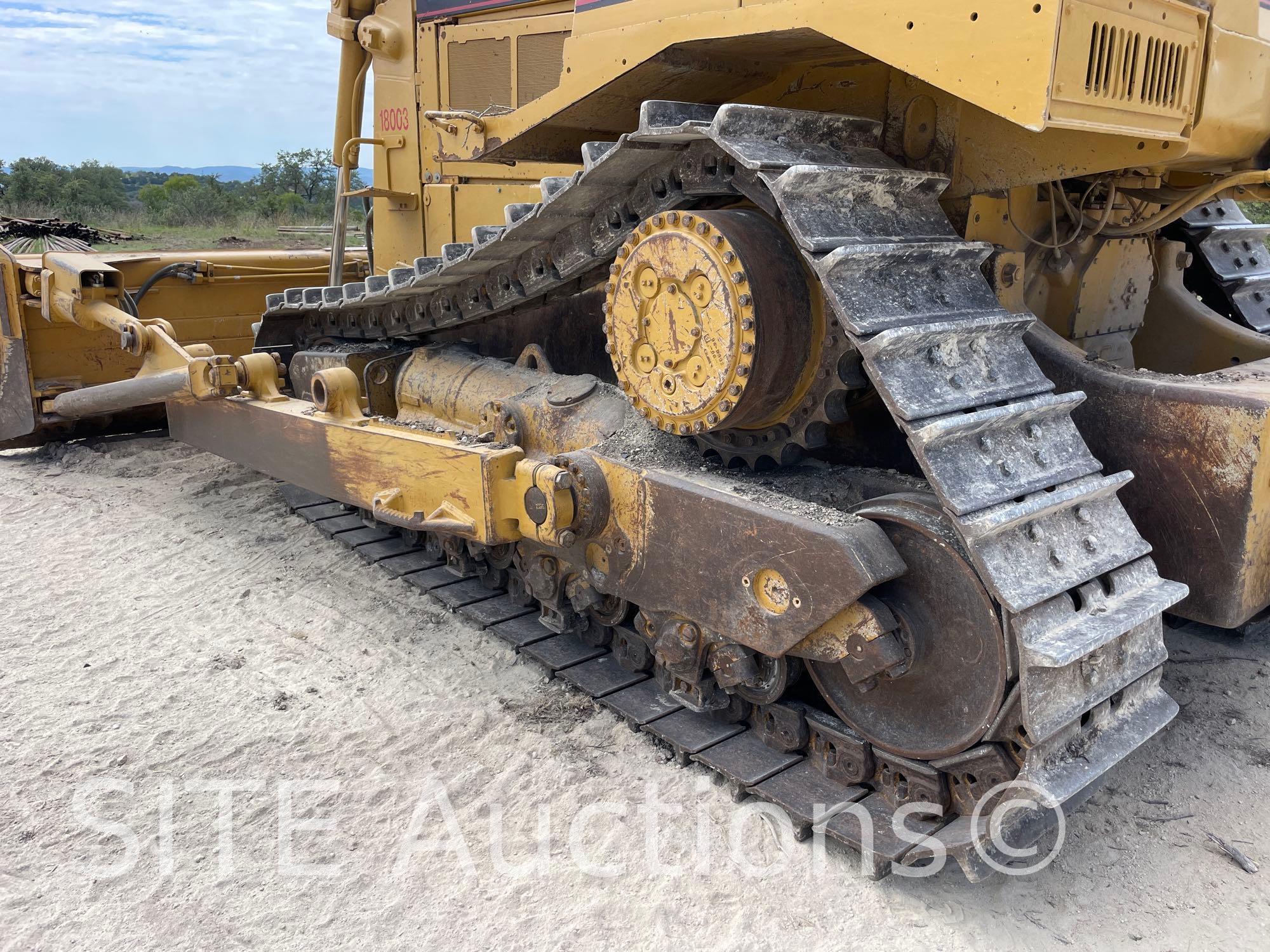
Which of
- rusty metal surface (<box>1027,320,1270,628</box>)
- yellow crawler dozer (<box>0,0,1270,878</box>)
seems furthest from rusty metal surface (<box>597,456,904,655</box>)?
rusty metal surface (<box>1027,320,1270,628</box>)

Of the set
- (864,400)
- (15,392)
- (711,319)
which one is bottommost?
(15,392)

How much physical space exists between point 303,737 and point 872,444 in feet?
6.71

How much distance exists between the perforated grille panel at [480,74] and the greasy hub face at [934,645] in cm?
295

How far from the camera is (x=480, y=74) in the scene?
4824 mm

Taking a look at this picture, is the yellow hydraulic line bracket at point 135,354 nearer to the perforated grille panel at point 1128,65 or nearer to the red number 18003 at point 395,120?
the red number 18003 at point 395,120

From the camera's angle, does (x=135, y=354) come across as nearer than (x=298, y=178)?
Yes

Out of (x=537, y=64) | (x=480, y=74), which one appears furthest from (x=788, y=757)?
(x=480, y=74)

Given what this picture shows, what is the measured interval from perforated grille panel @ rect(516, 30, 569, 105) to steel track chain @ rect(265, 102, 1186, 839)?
5.44 feet

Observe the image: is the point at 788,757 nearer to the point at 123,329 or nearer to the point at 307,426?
the point at 307,426

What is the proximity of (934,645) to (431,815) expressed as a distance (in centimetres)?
146

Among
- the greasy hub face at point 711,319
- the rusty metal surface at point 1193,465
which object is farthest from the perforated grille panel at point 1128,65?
the greasy hub face at point 711,319

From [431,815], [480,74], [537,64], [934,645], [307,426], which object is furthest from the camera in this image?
[480,74]

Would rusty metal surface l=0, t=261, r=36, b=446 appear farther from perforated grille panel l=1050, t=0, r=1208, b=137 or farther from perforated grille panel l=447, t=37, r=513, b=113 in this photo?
perforated grille panel l=1050, t=0, r=1208, b=137

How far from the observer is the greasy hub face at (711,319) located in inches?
107
